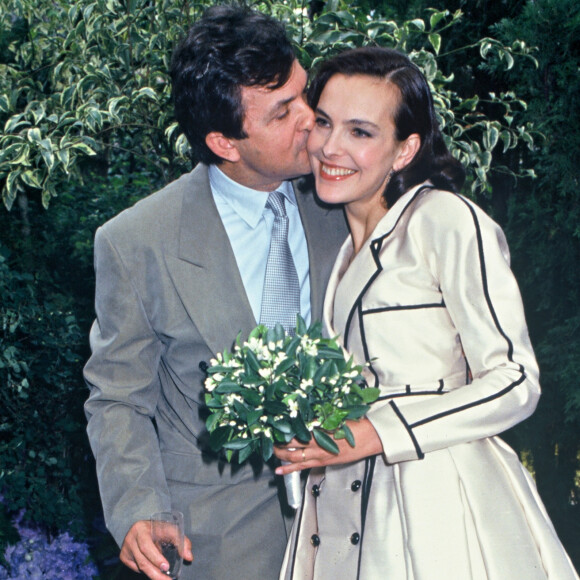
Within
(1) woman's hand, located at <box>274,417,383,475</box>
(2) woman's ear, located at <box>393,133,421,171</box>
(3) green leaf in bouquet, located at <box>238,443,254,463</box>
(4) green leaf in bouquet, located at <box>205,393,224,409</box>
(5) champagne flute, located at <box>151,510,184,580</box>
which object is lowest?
(5) champagne flute, located at <box>151,510,184,580</box>

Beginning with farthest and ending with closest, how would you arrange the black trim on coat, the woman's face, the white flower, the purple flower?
the purple flower < the woman's face < the black trim on coat < the white flower

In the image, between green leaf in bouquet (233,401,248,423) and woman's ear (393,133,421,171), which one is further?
woman's ear (393,133,421,171)

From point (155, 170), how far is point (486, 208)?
2.13 metres

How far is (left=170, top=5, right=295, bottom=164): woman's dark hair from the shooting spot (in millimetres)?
3029

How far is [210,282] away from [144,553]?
0.86 metres

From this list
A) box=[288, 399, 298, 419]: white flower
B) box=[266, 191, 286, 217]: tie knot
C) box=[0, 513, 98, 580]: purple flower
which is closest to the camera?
box=[288, 399, 298, 419]: white flower

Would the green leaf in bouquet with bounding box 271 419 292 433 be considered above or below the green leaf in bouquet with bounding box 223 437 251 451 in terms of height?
above

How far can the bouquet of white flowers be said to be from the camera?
222 centimetres

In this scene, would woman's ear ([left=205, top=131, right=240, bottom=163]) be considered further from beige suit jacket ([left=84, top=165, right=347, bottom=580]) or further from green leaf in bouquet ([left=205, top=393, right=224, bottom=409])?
green leaf in bouquet ([left=205, top=393, right=224, bottom=409])

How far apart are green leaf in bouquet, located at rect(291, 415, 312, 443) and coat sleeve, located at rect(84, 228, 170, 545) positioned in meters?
0.72

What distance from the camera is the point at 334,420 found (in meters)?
2.24

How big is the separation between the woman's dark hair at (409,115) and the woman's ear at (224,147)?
0.49 m

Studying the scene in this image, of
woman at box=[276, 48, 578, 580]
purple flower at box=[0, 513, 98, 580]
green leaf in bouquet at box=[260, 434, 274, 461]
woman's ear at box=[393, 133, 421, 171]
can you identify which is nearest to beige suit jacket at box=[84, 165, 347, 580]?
woman at box=[276, 48, 578, 580]

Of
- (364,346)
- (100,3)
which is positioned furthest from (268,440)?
(100,3)
